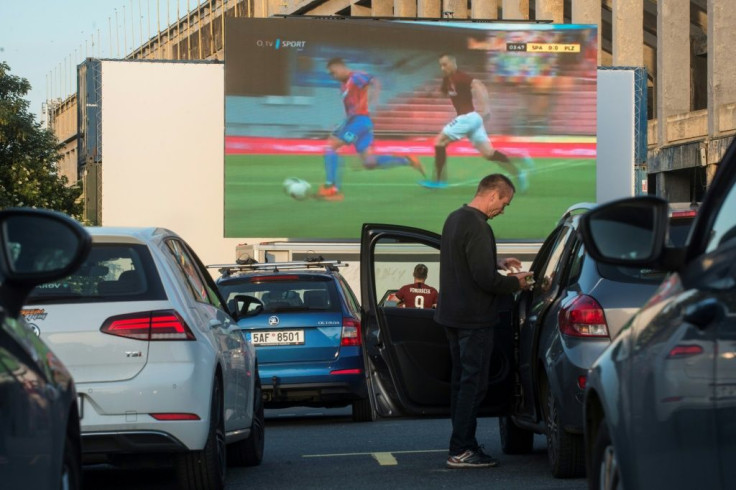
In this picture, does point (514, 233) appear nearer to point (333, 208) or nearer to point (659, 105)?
point (333, 208)

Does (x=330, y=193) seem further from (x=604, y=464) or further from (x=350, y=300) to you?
(x=604, y=464)

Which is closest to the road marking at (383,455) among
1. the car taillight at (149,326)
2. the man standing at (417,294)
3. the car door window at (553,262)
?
the car door window at (553,262)

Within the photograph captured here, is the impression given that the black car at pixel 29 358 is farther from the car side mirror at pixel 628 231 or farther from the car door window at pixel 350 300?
the car door window at pixel 350 300

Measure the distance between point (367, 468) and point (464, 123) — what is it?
2583 centimetres

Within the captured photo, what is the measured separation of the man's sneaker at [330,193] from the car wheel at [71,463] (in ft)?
96.9

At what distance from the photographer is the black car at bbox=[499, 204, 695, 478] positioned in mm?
8320

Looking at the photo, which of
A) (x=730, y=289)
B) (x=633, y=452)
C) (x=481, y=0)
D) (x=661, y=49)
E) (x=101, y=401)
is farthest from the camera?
(x=481, y=0)

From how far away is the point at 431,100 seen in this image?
3509cm

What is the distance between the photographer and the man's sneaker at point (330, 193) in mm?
34531

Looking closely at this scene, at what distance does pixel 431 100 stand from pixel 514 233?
11.0ft

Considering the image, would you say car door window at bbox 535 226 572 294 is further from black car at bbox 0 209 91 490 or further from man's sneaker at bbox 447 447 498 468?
black car at bbox 0 209 91 490

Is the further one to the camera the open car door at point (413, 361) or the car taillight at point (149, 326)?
the open car door at point (413, 361)

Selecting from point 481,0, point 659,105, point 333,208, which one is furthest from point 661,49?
point 333,208

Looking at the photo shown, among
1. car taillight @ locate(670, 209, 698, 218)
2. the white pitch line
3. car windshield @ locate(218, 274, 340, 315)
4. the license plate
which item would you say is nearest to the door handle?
car taillight @ locate(670, 209, 698, 218)
